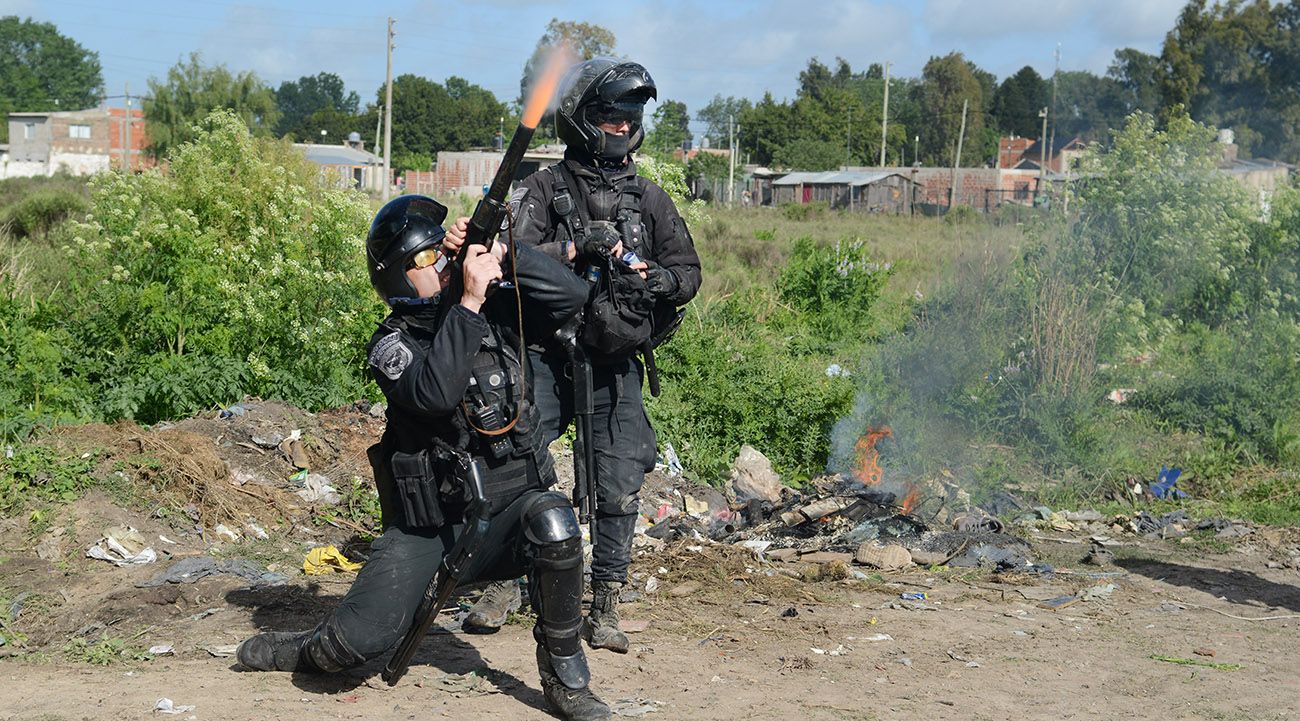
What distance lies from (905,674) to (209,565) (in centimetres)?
337

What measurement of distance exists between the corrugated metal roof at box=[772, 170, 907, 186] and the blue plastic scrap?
1973 inches

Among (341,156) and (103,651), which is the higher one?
(341,156)

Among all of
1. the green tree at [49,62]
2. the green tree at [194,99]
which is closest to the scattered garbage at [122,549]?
the green tree at [194,99]

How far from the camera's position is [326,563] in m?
6.58

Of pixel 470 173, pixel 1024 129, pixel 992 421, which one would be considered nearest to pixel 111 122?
pixel 470 173

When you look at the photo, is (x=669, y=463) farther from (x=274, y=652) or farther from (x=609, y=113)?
(x=274, y=652)

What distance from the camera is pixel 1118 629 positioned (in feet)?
19.2

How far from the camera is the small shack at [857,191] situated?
5762 cm

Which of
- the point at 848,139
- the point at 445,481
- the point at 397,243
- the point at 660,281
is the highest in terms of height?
the point at 848,139

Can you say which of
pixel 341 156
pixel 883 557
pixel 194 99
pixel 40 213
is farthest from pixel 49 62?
pixel 883 557

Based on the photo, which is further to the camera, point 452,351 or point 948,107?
point 948,107

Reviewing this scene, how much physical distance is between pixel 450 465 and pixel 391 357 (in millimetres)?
419

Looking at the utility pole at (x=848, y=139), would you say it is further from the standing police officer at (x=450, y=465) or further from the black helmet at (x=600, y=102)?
the standing police officer at (x=450, y=465)

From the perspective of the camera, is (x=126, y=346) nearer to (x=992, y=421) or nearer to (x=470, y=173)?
(x=992, y=421)
